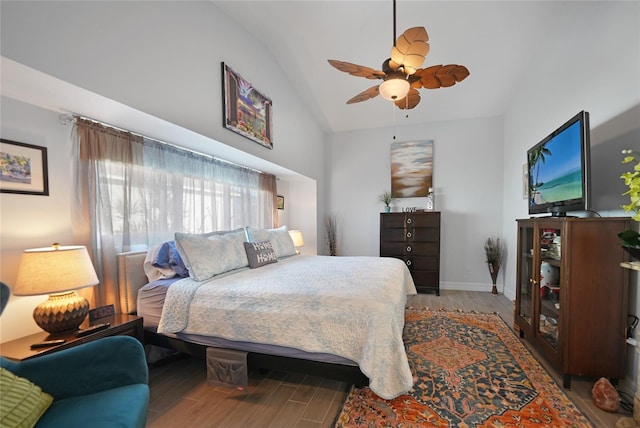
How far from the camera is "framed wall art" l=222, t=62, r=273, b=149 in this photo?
2.52 meters

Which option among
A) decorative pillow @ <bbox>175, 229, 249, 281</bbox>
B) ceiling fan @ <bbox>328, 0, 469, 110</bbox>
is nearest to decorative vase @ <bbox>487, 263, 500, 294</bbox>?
ceiling fan @ <bbox>328, 0, 469, 110</bbox>

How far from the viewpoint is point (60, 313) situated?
1511 millimetres

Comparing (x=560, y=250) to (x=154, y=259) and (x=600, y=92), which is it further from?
(x=154, y=259)

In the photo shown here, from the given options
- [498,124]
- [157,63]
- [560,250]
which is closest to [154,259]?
[157,63]

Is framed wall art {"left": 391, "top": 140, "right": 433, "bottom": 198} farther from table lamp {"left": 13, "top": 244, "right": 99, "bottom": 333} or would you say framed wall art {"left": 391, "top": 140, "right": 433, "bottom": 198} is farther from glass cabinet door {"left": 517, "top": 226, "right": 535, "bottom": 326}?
table lamp {"left": 13, "top": 244, "right": 99, "bottom": 333}

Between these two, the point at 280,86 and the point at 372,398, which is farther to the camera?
the point at 280,86

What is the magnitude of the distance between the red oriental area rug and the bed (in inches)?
7.9

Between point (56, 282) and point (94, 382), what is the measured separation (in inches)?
26.6

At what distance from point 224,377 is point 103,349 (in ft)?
2.82

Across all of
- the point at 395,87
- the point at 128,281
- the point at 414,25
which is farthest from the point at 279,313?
the point at 414,25

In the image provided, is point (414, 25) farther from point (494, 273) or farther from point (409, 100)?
point (494, 273)

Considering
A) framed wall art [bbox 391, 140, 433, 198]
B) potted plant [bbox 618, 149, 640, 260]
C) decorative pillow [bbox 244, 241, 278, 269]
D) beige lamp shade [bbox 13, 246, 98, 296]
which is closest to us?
potted plant [bbox 618, 149, 640, 260]

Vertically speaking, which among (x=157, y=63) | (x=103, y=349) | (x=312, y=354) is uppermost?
(x=157, y=63)

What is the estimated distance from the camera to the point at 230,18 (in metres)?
2.60
